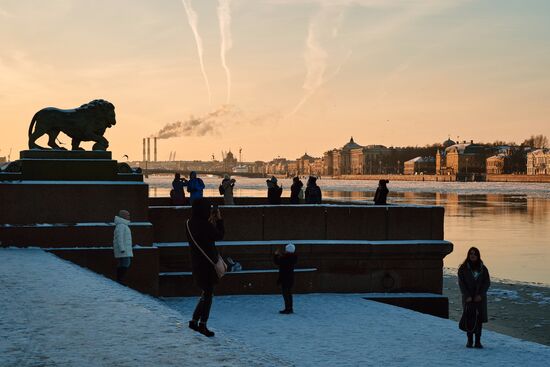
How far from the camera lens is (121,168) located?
51.3ft

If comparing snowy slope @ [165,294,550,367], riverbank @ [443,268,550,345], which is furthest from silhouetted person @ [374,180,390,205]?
snowy slope @ [165,294,550,367]

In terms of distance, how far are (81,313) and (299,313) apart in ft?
19.4

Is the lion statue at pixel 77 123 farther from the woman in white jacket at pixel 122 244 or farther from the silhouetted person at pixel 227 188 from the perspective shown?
the silhouetted person at pixel 227 188

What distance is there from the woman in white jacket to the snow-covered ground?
84cm

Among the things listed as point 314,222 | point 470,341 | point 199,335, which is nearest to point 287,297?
point 314,222

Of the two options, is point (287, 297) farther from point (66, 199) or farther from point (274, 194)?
point (274, 194)

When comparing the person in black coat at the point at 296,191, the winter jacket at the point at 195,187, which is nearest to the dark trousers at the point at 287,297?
the winter jacket at the point at 195,187

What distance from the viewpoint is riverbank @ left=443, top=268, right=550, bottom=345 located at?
14883mm

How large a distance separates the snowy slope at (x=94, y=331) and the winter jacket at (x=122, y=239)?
2096mm

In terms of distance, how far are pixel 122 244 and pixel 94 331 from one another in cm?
557

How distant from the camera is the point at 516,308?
17.3 metres

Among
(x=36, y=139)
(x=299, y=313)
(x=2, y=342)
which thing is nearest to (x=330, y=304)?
(x=299, y=313)

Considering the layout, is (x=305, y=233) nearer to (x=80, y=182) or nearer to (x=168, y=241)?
(x=168, y=241)

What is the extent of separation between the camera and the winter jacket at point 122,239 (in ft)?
43.5
